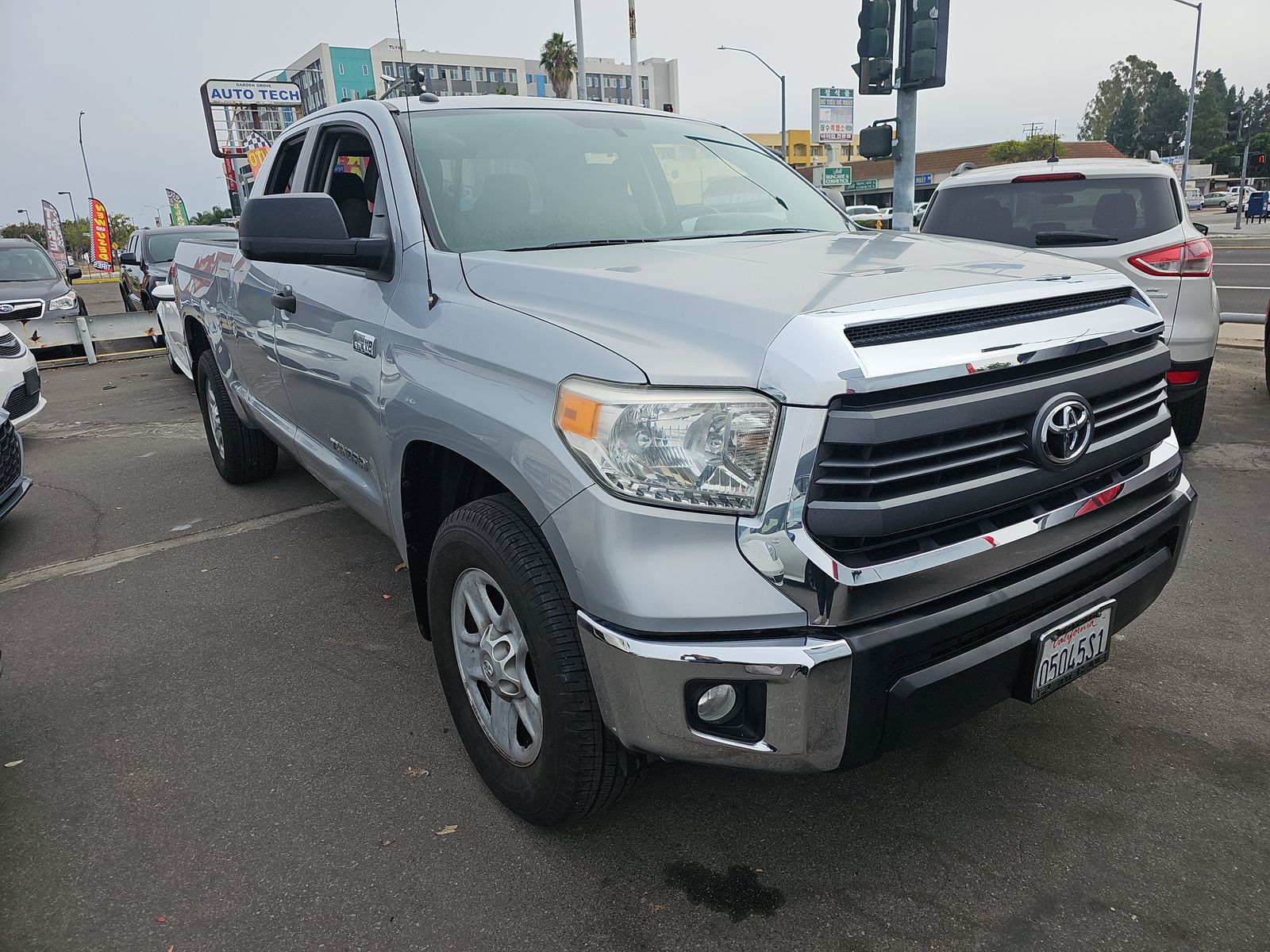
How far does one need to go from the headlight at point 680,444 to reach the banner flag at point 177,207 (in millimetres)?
46755

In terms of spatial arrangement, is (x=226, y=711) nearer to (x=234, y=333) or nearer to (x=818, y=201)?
(x=234, y=333)

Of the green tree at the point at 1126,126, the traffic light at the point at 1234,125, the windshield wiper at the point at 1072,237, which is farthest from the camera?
the green tree at the point at 1126,126

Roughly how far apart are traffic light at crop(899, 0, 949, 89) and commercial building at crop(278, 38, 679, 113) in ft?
156

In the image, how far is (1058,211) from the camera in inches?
232

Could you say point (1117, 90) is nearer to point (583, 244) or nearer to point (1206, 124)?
point (1206, 124)

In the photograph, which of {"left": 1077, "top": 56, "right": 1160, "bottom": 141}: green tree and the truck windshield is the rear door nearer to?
the truck windshield

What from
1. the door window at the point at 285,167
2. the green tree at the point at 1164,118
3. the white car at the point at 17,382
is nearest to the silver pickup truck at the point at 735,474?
the door window at the point at 285,167

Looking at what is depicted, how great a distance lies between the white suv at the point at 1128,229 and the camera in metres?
5.24

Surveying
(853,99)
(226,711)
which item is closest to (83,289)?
(226,711)

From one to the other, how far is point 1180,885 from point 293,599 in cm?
338

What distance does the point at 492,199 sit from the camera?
114 inches

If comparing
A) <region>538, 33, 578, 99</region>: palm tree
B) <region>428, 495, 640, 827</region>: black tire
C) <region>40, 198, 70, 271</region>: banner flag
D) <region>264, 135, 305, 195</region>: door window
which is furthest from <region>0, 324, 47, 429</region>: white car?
<region>538, 33, 578, 99</region>: palm tree

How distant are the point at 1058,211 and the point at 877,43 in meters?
4.86

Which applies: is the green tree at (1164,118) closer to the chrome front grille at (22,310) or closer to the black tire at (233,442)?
the chrome front grille at (22,310)
